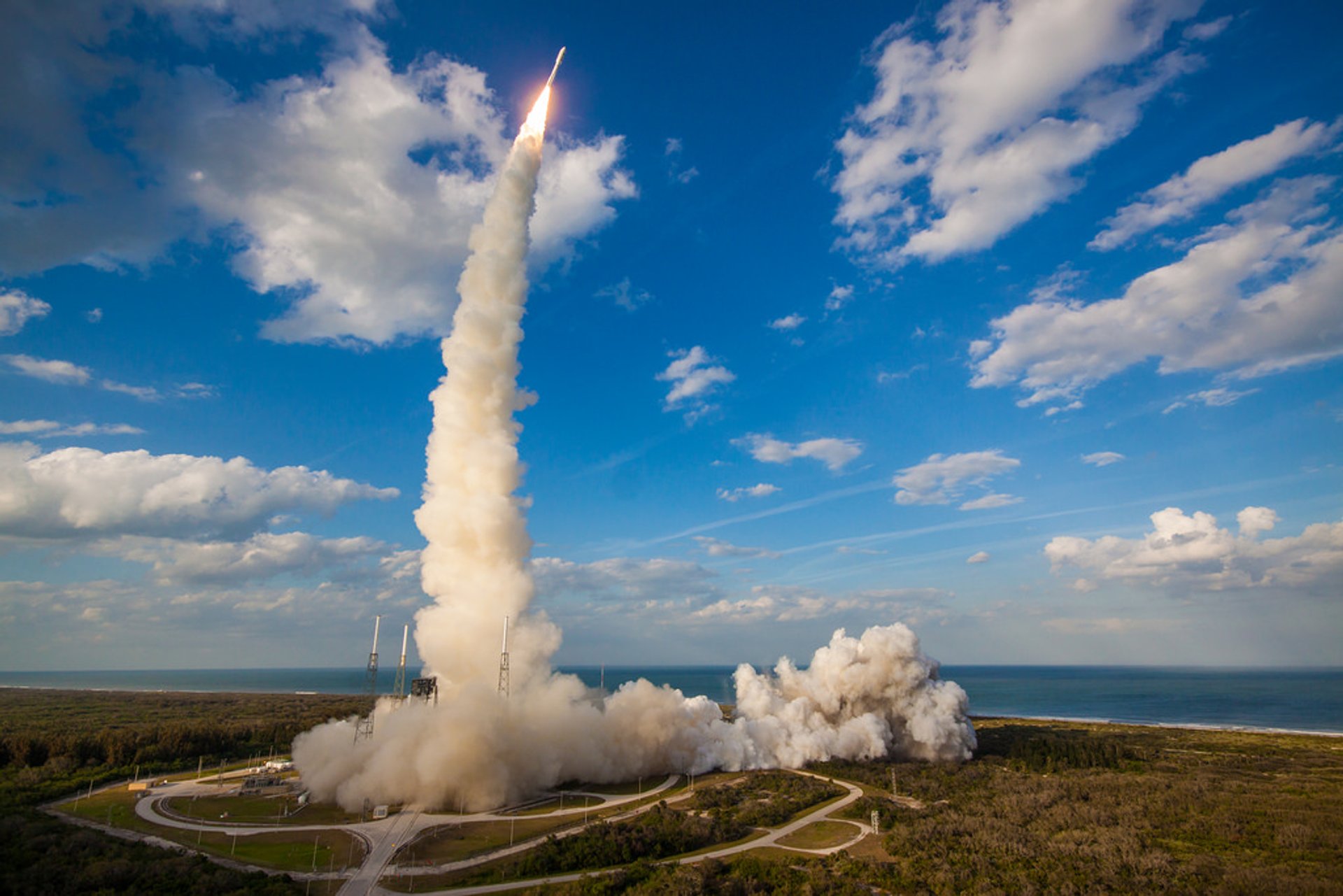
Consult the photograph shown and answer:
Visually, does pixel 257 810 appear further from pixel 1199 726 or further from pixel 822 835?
pixel 1199 726

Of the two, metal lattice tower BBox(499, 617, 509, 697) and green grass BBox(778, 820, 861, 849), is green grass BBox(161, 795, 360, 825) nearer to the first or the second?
metal lattice tower BBox(499, 617, 509, 697)

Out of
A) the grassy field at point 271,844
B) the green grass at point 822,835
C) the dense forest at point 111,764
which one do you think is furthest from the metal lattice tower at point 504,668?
the green grass at point 822,835

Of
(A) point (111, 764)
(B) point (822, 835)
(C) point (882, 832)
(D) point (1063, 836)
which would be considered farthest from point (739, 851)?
(A) point (111, 764)

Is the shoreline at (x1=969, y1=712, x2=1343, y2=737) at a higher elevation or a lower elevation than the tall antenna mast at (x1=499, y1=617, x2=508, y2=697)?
lower

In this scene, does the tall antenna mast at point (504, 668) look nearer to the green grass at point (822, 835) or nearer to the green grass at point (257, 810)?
the green grass at point (257, 810)

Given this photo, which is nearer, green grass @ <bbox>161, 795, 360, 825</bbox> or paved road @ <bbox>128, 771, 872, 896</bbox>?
paved road @ <bbox>128, 771, 872, 896</bbox>

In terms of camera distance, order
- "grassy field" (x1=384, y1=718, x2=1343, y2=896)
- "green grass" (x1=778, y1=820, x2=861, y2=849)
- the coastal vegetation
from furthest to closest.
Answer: "green grass" (x1=778, y1=820, x2=861, y2=849), "grassy field" (x1=384, y1=718, x2=1343, y2=896), the coastal vegetation

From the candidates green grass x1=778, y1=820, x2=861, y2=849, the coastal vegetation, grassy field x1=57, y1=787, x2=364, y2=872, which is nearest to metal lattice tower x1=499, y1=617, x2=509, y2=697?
the coastal vegetation
